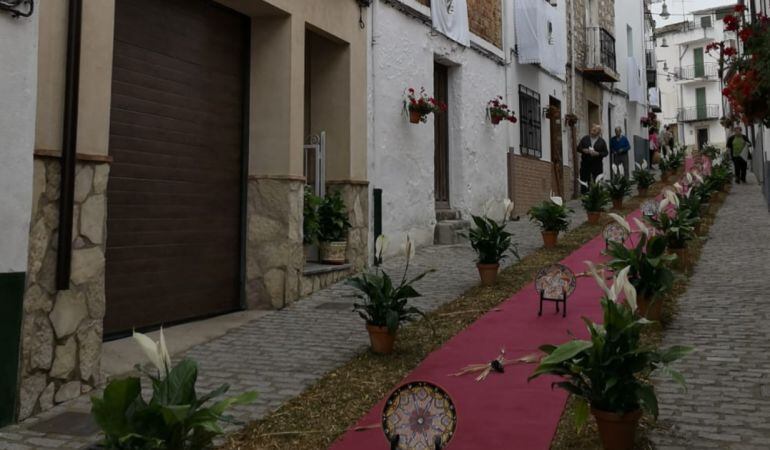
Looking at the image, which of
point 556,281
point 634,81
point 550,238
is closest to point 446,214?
point 550,238

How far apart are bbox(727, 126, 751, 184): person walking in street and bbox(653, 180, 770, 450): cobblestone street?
10494mm

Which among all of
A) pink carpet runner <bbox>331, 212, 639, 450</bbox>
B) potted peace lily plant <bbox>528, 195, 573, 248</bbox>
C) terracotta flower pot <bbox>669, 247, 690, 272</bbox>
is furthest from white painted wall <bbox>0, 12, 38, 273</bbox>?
potted peace lily plant <bbox>528, 195, 573, 248</bbox>

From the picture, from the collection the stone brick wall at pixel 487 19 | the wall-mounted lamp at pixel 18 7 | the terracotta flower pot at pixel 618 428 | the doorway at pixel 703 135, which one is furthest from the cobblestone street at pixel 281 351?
the doorway at pixel 703 135

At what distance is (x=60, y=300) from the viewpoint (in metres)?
4.16

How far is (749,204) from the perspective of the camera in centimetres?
1430

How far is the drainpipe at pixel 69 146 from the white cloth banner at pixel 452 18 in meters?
Answer: 6.93

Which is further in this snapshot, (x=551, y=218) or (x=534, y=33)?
(x=534, y=33)

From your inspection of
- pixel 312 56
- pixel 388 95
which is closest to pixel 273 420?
pixel 312 56

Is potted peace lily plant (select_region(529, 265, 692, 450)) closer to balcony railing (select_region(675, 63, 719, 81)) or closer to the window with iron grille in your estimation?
the window with iron grille

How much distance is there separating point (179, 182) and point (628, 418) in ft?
14.9

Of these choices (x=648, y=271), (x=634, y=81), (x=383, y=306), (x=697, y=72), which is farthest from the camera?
(x=697, y=72)

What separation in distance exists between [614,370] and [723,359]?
6.30ft

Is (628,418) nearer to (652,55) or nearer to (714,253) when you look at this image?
(714,253)

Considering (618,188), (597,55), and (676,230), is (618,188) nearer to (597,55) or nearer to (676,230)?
(597,55)
